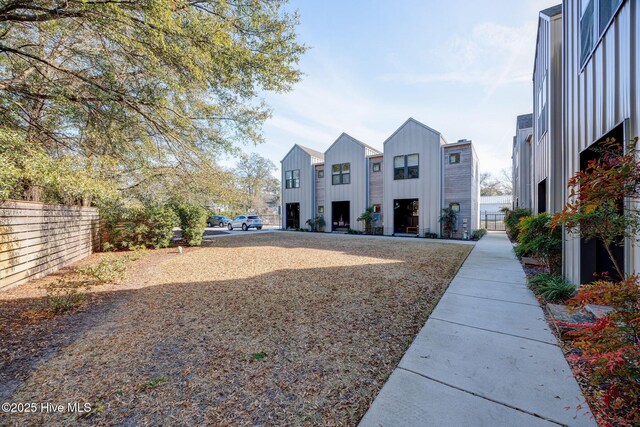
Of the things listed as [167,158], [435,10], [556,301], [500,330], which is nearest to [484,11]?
[435,10]

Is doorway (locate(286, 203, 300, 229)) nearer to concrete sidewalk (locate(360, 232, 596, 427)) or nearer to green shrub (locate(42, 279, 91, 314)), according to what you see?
green shrub (locate(42, 279, 91, 314))

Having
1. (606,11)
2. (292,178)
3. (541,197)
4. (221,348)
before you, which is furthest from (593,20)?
(292,178)

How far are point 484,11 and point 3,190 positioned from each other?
10659 mm

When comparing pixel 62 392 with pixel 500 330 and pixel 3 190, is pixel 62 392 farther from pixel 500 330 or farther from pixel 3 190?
pixel 500 330

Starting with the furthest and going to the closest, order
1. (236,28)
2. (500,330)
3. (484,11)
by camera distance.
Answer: (484,11), (236,28), (500,330)

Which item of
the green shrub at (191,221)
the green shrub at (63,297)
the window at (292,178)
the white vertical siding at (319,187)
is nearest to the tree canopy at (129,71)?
the green shrub at (63,297)

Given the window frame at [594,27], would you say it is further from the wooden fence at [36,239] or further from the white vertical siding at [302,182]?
the white vertical siding at [302,182]

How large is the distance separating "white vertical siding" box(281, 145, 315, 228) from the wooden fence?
13.5m

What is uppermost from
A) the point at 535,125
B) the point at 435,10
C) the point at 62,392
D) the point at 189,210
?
the point at 435,10

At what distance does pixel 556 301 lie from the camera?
4031 mm

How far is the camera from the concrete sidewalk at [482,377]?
1.84 metres

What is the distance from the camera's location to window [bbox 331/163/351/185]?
58.9 ft

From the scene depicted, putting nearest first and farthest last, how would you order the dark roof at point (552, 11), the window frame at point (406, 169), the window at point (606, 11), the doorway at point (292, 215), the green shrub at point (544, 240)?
the window at point (606, 11) → the green shrub at point (544, 240) → the dark roof at point (552, 11) → the window frame at point (406, 169) → the doorway at point (292, 215)

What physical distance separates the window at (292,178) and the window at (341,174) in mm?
3421
